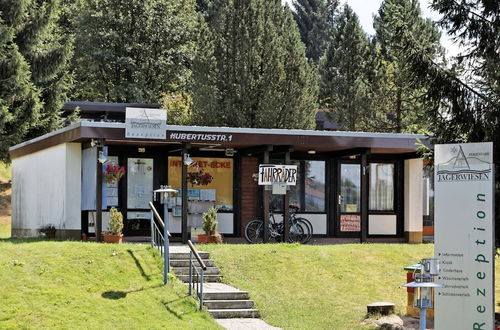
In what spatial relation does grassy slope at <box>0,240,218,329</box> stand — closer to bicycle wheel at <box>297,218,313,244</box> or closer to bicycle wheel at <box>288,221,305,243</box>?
bicycle wheel at <box>288,221,305,243</box>

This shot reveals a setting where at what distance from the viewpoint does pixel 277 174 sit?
70.0 feet

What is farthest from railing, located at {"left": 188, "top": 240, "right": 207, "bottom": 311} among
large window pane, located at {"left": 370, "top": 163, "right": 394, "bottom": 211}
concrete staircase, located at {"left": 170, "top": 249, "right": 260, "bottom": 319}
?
large window pane, located at {"left": 370, "top": 163, "right": 394, "bottom": 211}

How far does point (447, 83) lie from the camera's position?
1453 centimetres

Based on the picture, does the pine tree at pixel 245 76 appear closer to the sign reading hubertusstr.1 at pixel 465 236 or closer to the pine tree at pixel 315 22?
the sign reading hubertusstr.1 at pixel 465 236

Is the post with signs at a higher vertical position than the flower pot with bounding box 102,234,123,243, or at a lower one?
higher

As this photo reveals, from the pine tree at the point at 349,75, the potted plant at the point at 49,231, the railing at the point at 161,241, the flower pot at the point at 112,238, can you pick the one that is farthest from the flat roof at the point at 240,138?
the pine tree at the point at 349,75

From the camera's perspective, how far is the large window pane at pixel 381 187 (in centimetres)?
2403

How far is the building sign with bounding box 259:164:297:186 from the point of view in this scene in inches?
837

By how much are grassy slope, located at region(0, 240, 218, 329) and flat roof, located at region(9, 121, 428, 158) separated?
126 inches

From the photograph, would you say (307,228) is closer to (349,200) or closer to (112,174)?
(349,200)

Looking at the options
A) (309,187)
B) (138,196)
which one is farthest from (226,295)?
(309,187)

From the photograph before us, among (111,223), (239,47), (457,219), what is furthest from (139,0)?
(457,219)

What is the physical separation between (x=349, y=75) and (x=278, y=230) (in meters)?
17.4

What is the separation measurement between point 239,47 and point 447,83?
2091 cm
